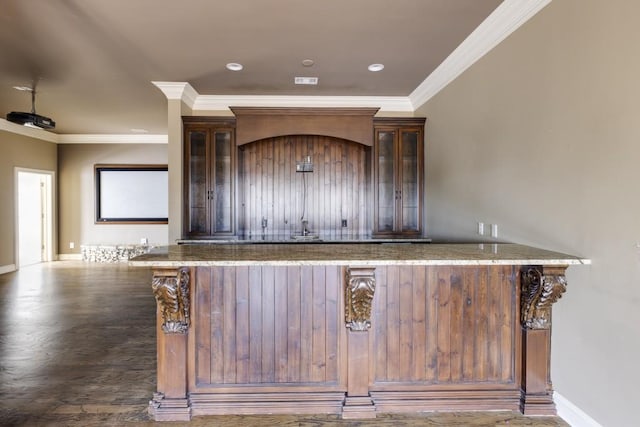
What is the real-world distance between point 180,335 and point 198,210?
9.57 feet

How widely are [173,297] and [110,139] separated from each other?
23.9 ft

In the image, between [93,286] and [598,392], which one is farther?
[93,286]

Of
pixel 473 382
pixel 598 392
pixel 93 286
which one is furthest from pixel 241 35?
pixel 93 286

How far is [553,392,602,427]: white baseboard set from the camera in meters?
1.96

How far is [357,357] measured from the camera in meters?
2.22

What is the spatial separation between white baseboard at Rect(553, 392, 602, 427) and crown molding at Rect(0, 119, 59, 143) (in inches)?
348

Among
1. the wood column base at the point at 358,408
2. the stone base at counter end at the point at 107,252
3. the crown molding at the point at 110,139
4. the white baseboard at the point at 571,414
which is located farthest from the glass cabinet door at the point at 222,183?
the white baseboard at the point at 571,414

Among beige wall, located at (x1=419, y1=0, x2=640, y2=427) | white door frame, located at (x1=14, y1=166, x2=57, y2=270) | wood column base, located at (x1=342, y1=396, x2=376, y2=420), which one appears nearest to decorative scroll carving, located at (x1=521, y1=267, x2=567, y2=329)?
beige wall, located at (x1=419, y1=0, x2=640, y2=427)

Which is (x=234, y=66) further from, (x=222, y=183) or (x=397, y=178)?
(x=397, y=178)

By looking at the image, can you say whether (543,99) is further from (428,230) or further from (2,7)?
(2,7)

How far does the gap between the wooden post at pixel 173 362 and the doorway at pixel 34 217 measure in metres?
6.91

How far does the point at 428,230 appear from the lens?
15.5 ft

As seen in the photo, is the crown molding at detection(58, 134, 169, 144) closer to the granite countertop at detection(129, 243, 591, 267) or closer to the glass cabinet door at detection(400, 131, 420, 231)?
the glass cabinet door at detection(400, 131, 420, 231)

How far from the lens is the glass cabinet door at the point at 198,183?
4.84 m
